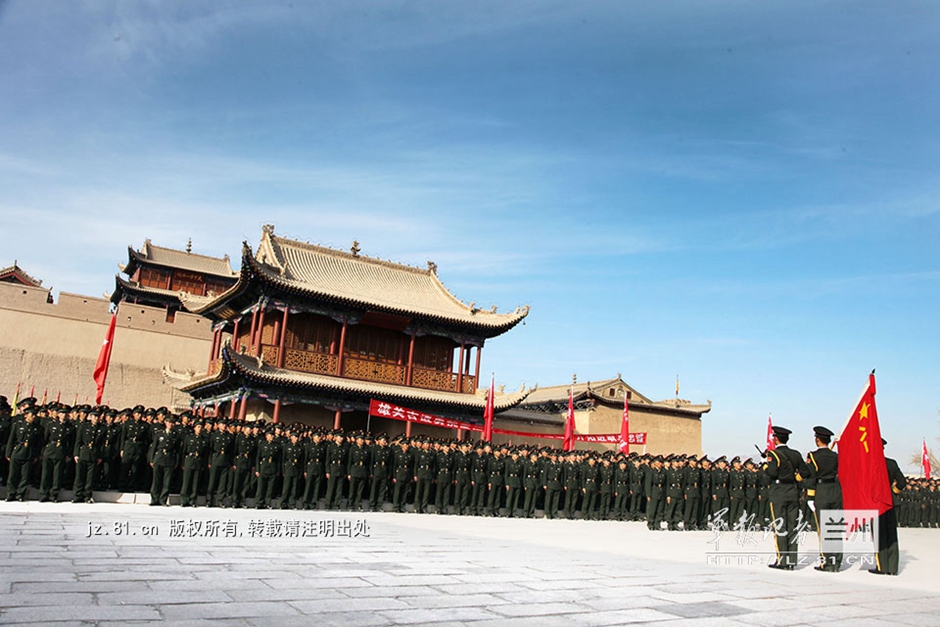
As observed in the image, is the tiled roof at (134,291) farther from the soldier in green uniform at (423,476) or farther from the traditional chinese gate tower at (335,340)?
the soldier in green uniform at (423,476)

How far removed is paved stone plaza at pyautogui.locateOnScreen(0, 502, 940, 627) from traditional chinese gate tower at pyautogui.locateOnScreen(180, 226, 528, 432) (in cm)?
1089

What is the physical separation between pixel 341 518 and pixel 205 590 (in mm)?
6702

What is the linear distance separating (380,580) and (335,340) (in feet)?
56.6

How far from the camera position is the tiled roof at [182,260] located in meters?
36.2

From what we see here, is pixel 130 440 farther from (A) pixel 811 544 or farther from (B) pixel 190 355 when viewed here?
(B) pixel 190 355

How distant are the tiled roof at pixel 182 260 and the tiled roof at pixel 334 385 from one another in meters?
14.3

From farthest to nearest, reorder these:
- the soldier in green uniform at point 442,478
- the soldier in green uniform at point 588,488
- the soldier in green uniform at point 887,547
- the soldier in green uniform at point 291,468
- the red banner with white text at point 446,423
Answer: the red banner with white text at point 446,423, the soldier in green uniform at point 588,488, the soldier in green uniform at point 442,478, the soldier in green uniform at point 291,468, the soldier in green uniform at point 887,547

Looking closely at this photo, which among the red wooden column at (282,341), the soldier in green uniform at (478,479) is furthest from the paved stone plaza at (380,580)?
the red wooden column at (282,341)

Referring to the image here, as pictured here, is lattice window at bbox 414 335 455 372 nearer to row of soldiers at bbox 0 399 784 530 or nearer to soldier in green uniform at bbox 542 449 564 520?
row of soldiers at bbox 0 399 784 530

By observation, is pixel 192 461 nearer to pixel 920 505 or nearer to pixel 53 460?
pixel 53 460

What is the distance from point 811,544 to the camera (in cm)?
1184

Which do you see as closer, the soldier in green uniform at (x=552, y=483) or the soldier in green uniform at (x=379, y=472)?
the soldier in green uniform at (x=379, y=472)

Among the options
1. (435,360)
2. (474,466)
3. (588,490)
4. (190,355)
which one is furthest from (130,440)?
(190,355)

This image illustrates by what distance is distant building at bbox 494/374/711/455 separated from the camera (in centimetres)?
2562
